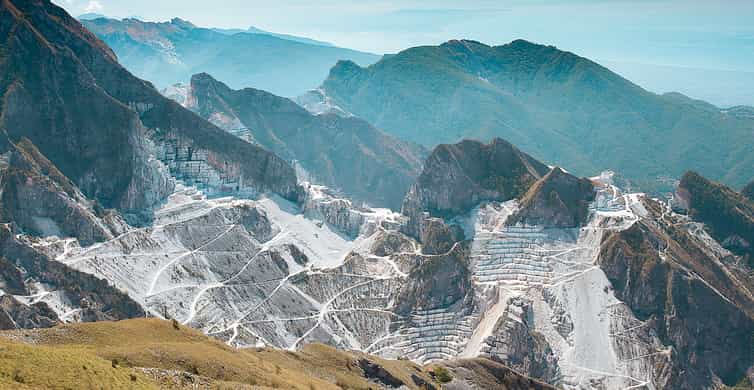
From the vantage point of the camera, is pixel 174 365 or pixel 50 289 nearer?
pixel 174 365

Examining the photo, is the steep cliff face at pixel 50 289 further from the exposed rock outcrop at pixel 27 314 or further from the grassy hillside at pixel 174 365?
the grassy hillside at pixel 174 365

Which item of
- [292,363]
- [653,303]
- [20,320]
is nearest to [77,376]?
[292,363]

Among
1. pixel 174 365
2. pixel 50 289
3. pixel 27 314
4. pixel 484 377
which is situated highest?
pixel 174 365

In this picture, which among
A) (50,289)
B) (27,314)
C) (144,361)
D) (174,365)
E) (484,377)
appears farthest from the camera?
(50,289)

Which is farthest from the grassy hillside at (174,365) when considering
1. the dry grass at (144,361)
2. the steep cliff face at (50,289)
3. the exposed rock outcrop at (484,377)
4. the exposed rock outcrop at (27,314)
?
the steep cliff face at (50,289)

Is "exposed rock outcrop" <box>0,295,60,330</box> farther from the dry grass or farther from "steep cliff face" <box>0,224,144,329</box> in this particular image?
the dry grass

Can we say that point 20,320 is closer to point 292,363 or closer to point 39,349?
point 292,363

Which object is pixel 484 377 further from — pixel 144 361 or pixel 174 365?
pixel 144 361

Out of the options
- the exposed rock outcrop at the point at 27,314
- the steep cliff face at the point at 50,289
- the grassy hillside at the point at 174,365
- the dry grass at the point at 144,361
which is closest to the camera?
the dry grass at the point at 144,361

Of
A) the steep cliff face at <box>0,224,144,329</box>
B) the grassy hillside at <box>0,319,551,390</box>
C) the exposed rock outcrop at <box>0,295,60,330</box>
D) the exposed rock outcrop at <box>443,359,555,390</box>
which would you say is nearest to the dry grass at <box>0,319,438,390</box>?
the grassy hillside at <box>0,319,551,390</box>

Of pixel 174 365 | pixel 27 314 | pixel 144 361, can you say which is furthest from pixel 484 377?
pixel 27 314

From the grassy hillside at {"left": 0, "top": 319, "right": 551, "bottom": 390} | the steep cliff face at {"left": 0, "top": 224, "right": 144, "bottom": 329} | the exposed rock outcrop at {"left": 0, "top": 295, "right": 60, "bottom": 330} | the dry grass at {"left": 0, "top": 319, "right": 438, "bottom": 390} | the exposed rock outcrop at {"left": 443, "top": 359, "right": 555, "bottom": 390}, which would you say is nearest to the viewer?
the dry grass at {"left": 0, "top": 319, "right": 438, "bottom": 390}
